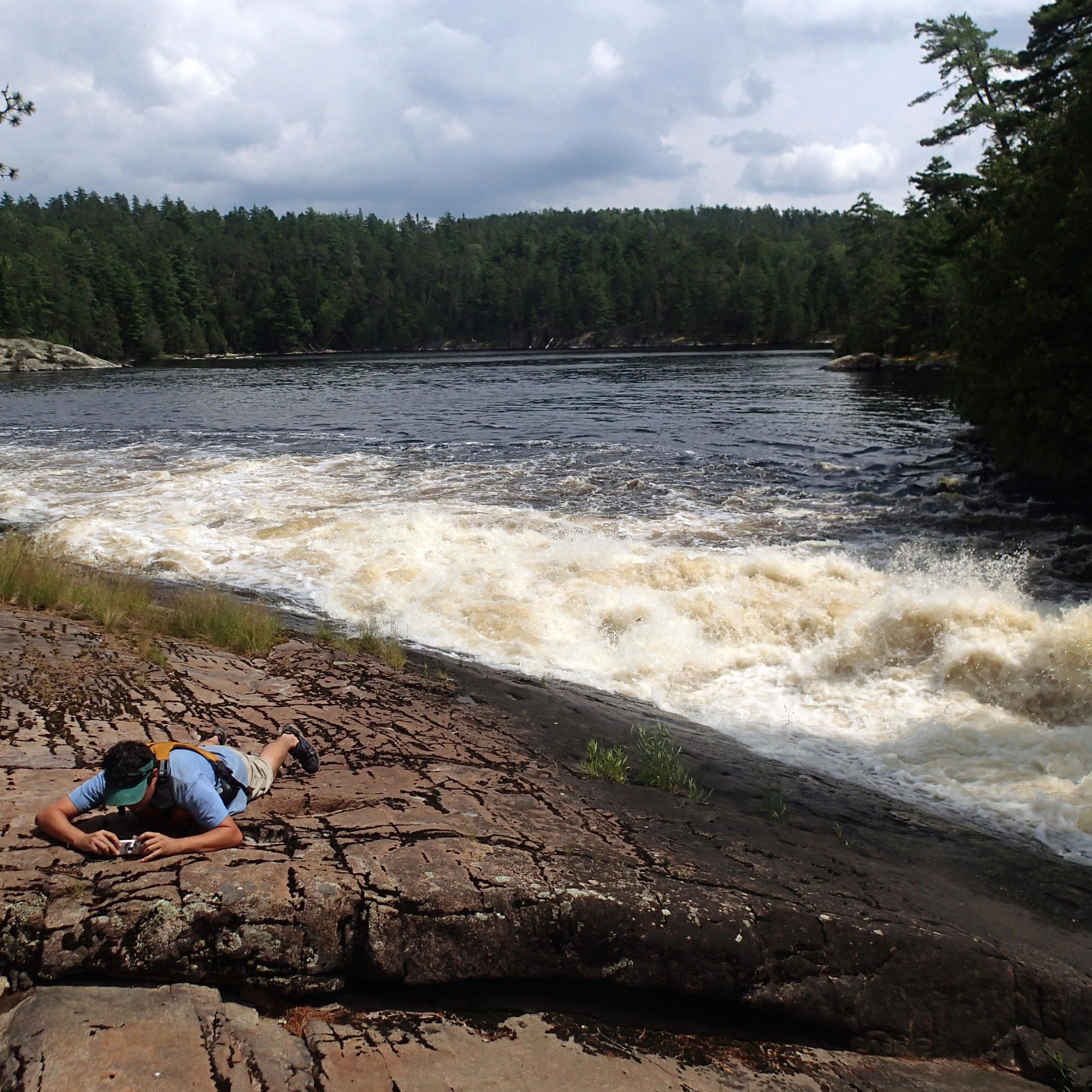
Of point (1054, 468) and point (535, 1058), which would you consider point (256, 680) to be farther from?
point (1054, 468)

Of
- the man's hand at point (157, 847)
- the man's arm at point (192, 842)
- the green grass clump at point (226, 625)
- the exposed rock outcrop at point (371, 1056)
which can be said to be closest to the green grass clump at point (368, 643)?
the green grass clump at point (226, 625)

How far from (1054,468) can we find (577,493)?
955cm

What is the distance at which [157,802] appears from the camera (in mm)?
4121

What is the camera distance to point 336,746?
5789mm

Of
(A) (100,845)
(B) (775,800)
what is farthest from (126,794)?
(B) (775,800)

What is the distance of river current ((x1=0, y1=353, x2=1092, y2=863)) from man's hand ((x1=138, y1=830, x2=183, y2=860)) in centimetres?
513

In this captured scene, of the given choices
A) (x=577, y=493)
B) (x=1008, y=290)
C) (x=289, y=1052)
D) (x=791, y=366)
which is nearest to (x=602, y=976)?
(x=289, y=1052)

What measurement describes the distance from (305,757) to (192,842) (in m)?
1.27

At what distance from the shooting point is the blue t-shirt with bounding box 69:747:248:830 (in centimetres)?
406

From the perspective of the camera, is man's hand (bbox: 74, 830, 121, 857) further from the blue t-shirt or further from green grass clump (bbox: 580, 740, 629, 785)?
green grass clump (bbox: 580, 740, 629, 785)

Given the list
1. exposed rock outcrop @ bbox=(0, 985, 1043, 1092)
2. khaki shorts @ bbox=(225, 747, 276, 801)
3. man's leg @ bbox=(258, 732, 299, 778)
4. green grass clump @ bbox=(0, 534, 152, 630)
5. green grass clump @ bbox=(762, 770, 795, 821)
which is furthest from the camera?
green grass clump @ bbox=(0, 534, 152, 630)

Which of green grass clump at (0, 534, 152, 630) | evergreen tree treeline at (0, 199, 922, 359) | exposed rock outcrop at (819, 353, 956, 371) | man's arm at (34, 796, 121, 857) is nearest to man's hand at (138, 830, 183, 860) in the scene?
man's arm at (34, 796, 121, 857)

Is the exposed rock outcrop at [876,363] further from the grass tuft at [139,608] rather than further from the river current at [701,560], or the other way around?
the grass tuft at [139,608]

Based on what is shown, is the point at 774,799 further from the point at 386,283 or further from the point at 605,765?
the point at 386,283
